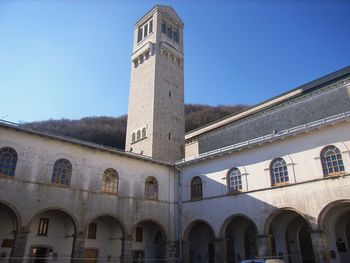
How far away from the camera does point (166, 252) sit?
20094mm

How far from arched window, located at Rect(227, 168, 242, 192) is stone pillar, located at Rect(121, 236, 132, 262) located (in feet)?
22.8

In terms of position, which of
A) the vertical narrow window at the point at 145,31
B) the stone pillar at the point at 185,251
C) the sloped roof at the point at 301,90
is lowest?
the stone pillar at the point at 185,251

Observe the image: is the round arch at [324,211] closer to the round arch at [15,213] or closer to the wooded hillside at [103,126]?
the round arch at [15,213]

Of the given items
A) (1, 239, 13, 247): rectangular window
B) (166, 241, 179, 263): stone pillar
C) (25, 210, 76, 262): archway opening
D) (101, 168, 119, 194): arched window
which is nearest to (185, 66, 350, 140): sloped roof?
(166, 241, 179, 263): stone pillar

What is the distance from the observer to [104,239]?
1972 cm

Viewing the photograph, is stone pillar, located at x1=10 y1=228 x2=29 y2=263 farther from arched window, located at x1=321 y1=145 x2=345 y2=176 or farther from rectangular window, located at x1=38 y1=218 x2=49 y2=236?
arched window, located at x1=321 y1=145 x2=345 y2=176

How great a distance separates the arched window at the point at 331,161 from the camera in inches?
592

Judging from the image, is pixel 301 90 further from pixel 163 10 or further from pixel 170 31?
pixel 163 10

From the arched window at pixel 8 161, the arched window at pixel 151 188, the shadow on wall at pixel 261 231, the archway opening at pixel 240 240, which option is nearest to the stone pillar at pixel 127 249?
the arched window at pixel 151 188

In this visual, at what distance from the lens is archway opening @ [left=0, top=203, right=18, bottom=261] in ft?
52.5

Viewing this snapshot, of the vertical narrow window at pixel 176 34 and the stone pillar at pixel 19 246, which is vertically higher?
the vertical narrow window at pixel 176 34

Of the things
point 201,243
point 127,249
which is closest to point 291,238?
point 201,243

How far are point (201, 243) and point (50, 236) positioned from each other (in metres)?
10.2

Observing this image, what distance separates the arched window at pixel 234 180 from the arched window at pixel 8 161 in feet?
40.3
